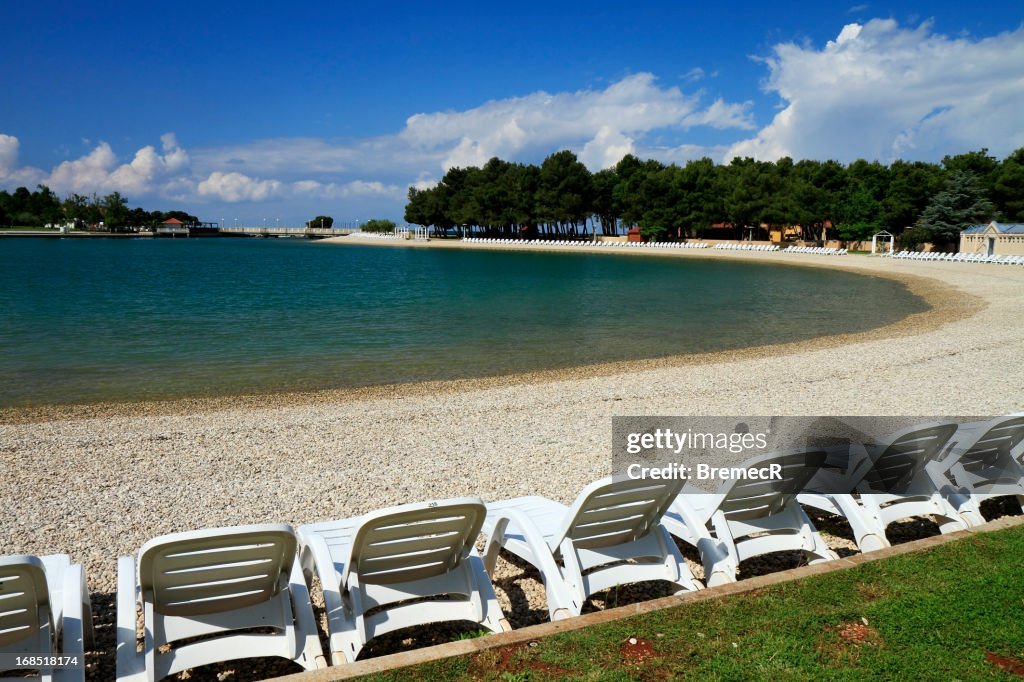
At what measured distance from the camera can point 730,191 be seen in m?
98.2

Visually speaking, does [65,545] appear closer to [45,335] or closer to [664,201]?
[45,335]

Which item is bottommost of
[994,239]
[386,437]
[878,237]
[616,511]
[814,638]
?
[386,437]

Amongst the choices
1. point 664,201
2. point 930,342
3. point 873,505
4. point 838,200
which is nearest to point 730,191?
point 664,201

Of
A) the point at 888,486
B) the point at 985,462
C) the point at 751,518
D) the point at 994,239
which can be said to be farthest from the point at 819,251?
the point at 751,518

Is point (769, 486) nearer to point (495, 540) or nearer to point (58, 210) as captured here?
point (495, 540)

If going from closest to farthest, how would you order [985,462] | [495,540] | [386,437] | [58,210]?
[495,540] → [985,462] → [386,437] → [58,210]

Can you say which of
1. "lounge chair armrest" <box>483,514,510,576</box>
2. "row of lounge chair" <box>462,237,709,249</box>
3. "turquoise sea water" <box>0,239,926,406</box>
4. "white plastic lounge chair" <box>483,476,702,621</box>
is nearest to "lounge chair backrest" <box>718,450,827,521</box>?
"white plastic lounge chair" <box>483,476,702,621</box>

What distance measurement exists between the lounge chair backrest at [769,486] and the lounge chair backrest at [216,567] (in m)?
2.75

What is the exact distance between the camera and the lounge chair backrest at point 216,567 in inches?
123

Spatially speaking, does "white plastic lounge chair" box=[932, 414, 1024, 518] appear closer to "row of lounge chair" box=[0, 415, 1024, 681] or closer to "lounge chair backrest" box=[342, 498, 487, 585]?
"row of lounge chair" box=[0, 415, 1024, 681]

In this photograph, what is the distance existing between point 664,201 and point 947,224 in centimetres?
3656

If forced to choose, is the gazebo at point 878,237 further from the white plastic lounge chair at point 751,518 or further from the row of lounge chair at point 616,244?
the white plastic lounge chair at point 751,518

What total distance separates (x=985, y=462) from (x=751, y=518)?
2462 millimetres

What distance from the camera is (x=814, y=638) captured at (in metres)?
3.80
